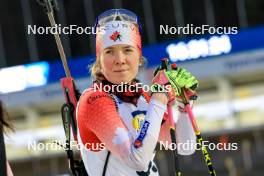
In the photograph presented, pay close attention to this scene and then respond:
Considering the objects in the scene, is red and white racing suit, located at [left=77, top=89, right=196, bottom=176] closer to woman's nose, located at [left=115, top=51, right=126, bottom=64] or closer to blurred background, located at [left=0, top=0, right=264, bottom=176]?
woman's nose, located at [left=115, top=51, right=126, bottom=64]

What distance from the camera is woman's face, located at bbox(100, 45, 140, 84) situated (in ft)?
11.7

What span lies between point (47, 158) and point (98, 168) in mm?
10299

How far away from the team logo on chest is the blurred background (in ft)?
56.0

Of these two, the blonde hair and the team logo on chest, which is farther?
the blonde hair

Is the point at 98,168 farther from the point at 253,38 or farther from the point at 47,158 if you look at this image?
the point at 253,38

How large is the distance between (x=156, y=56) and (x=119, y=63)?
19133mm

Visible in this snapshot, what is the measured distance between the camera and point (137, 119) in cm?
355

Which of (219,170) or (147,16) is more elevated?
(147,16)

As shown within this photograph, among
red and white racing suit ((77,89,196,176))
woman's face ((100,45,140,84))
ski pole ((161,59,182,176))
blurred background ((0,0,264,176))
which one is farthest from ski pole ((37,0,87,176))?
blurred background ((0,0,264,176))

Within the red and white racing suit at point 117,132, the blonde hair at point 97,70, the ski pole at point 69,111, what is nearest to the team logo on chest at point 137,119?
the red and white racing suit at point 117,132

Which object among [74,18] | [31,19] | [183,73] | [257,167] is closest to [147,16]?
[74,18]

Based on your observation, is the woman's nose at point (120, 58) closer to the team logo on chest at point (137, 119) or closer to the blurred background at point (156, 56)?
the team logo on chest at point (137, 119)

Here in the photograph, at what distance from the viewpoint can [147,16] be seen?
77.5 feet

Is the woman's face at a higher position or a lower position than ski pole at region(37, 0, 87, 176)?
higher
